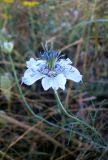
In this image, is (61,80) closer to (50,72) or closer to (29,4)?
(50,72)

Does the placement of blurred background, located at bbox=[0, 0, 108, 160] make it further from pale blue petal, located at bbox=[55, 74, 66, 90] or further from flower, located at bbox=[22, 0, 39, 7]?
pale blue petal, located at bbox=[55, 74, 66, 90]

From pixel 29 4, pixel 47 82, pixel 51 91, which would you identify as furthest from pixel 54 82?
pixel 29 4

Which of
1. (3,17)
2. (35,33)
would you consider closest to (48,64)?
(35,33)

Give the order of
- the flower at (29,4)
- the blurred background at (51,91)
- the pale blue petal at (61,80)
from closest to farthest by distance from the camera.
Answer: the pale blue petal at (61,80)
the blurred background at (51,91)
the flower at (29,4)

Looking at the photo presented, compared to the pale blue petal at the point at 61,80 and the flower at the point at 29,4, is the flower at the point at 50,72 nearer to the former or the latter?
the pale blue petal at the point at 61,80

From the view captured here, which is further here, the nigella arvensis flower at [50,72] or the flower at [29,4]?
the flower at [29,4]

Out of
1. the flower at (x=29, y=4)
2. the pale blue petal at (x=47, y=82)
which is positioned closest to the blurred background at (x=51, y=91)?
the flower at (x=29, y=4)

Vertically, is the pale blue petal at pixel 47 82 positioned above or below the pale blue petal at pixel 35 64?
below

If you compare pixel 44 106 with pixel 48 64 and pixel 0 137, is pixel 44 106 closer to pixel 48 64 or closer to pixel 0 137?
pixel 0 137
